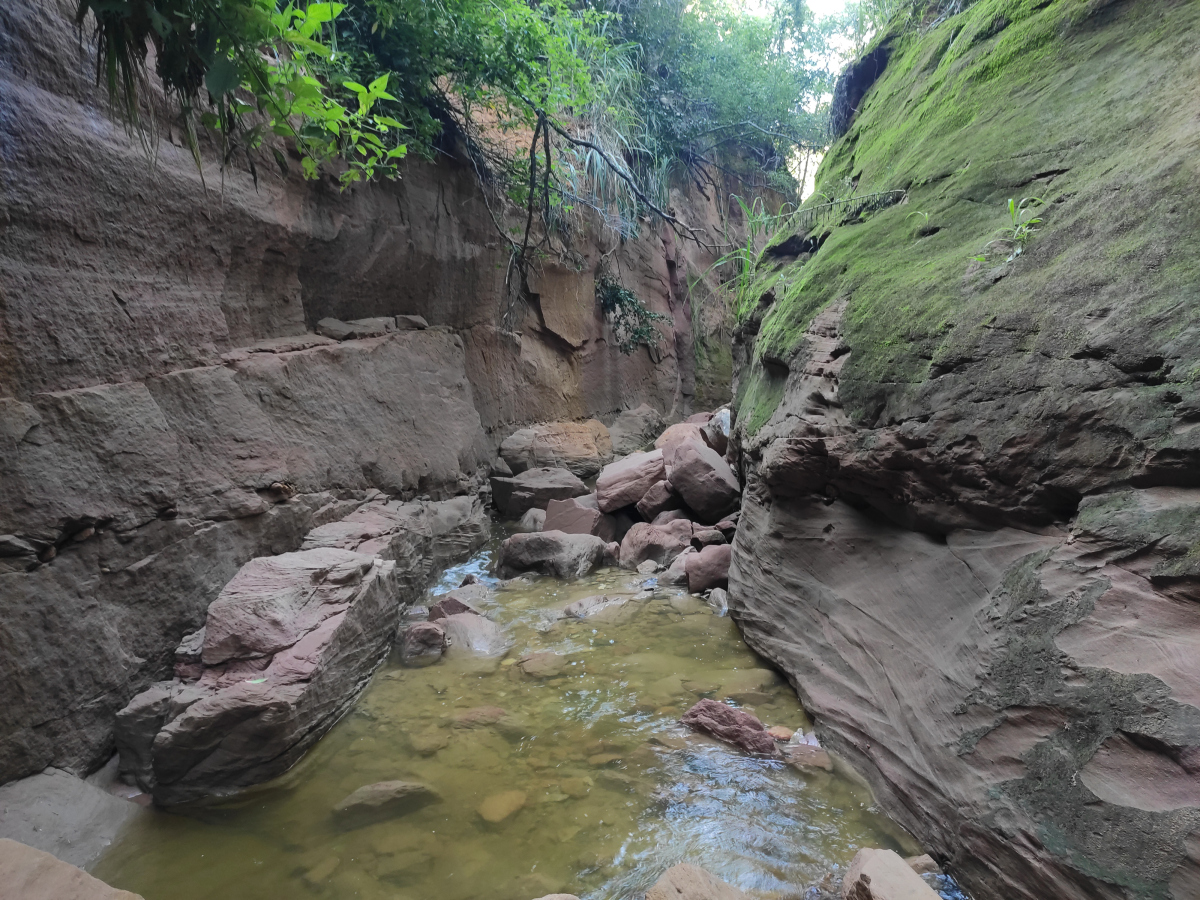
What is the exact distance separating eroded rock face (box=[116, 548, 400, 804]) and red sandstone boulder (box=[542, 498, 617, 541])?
2.33 meters

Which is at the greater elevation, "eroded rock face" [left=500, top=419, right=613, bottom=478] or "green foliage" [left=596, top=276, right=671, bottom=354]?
"green foliage" [left=596, top=276, right=671, bottom=354]

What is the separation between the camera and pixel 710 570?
443 cm

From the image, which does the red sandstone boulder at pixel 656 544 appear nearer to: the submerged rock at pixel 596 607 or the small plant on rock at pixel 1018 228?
the submerged rock at pixel 596 607

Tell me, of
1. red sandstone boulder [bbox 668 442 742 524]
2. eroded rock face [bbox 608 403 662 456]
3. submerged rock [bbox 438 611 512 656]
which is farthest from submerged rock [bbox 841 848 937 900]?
eroded rock face [bbox 608 403 662 456]

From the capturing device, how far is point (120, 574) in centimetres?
294

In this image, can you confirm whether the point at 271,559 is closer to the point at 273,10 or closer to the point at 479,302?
the point at 273,10

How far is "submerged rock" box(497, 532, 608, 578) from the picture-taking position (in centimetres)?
500

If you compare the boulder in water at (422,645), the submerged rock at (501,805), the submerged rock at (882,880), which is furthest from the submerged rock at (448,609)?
the submerged rock at (882,880)

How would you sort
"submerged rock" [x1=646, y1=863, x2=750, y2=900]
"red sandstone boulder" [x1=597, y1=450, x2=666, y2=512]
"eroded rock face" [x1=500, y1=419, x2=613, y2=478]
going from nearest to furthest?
"submerged rock" [x1=646, y1=863, x2=750, y2=900]
"red sandstone boulder" [x1=597, y1=450, x2=666, y2=512]
"eroded rock face" [x1=500, y1=419, x2=613, y2=478]

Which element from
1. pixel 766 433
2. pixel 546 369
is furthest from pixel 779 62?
pixel 766 433

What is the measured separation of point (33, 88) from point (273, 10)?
1575mm

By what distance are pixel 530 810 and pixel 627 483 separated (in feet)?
12.9

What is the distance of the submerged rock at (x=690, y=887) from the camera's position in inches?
68.0

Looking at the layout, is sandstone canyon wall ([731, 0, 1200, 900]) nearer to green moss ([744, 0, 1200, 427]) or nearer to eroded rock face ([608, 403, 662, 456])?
green moss ([744, 0, 1200, 427])
